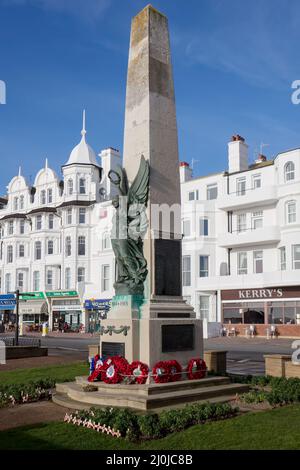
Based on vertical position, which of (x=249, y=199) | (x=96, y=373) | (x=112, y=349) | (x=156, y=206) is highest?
(x=249, y=199)

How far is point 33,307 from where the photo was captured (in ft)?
206

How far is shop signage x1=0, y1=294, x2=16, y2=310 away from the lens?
65.9 m

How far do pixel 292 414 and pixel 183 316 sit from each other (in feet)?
13.3

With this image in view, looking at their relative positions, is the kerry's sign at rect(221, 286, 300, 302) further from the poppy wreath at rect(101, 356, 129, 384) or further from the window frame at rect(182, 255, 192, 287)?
the poppy wreath at rect(101, 356, 129, 384)

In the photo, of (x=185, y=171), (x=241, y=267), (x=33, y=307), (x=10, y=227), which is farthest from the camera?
(x=10, y=227)

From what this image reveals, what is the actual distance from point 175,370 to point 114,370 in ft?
4.65

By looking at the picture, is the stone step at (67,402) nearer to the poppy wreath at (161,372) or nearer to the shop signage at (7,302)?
the poppy wreath at (161,372)

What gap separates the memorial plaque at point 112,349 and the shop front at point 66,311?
45.0m

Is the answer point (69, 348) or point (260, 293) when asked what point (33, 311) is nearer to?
point (260, 293)

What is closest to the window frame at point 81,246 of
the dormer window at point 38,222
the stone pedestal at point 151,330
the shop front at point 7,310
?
the dormer window at point 38,222

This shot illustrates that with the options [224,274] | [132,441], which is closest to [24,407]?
[132,441]

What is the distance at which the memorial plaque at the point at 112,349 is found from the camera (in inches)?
507

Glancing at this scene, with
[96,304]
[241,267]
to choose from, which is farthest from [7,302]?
[241,267]

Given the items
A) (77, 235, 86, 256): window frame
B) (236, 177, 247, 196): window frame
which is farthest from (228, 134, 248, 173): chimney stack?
(77, 235, 86, 256): window frame
